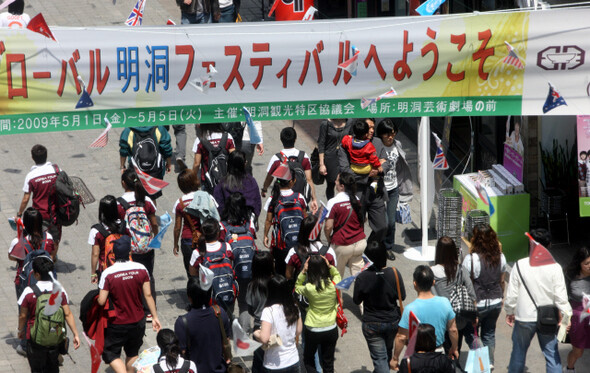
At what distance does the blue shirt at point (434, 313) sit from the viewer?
31.5ft

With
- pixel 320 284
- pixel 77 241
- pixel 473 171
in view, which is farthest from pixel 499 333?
pixel 77 241

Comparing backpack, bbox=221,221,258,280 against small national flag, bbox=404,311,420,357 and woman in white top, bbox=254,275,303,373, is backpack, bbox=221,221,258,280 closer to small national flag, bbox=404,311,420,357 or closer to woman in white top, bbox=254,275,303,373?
woman in white top, bbox=254,275,303,373

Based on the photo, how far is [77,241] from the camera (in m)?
14.1

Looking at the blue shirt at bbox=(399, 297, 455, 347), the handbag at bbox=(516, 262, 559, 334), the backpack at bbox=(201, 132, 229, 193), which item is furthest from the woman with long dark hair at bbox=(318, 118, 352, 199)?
the blue shirt at bbox=(399, 297, 455, 347)

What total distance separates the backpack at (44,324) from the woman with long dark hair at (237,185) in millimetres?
2582

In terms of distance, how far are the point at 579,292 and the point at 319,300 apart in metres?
2.46

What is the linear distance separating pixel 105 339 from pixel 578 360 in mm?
4966

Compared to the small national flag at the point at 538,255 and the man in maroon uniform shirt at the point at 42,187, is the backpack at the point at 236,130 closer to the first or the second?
the man in maroon uniform shirt at the point at 42,187

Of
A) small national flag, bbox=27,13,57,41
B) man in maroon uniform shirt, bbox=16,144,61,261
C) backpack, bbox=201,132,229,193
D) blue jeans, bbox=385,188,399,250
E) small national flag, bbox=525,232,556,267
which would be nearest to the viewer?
small national flag, bbox=525,232,556,267

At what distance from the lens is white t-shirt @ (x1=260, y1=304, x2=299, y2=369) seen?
9688mm

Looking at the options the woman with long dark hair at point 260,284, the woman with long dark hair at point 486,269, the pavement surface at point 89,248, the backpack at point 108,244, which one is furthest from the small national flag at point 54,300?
the woman with long dark hair at point 486,269

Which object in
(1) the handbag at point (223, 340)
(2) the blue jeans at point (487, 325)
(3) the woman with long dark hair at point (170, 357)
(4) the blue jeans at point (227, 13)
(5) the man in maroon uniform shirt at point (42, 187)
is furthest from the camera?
(4) the blue jeans at point (227, 13)

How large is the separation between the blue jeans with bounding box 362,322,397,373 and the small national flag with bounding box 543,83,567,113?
343cm

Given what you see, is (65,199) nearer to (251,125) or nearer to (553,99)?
(251,125)
